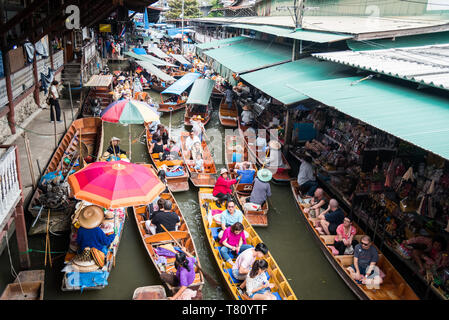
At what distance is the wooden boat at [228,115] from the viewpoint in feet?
54.8

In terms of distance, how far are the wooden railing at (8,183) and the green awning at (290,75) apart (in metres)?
6.80

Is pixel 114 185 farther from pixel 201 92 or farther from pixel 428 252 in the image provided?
pixel 201 92

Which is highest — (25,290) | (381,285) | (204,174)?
(204,174)

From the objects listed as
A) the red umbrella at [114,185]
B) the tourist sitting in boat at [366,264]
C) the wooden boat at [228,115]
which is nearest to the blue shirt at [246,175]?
the red umbrella at [114,185]

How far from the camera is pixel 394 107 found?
22.4 feet

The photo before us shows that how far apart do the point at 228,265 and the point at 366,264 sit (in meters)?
2.74

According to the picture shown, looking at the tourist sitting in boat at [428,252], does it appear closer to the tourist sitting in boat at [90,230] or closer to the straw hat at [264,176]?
the straw hat at [264,176]

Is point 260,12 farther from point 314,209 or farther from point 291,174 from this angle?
point 314,209

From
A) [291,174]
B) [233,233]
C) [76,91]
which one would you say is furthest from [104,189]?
[76,91]

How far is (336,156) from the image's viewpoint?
34.7 ft

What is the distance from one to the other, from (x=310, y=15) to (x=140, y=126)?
36.9ft

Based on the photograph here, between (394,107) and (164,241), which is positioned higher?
(394,107)

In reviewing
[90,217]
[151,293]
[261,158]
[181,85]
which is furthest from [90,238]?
[181,85]

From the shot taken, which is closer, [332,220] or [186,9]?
[332,220]
